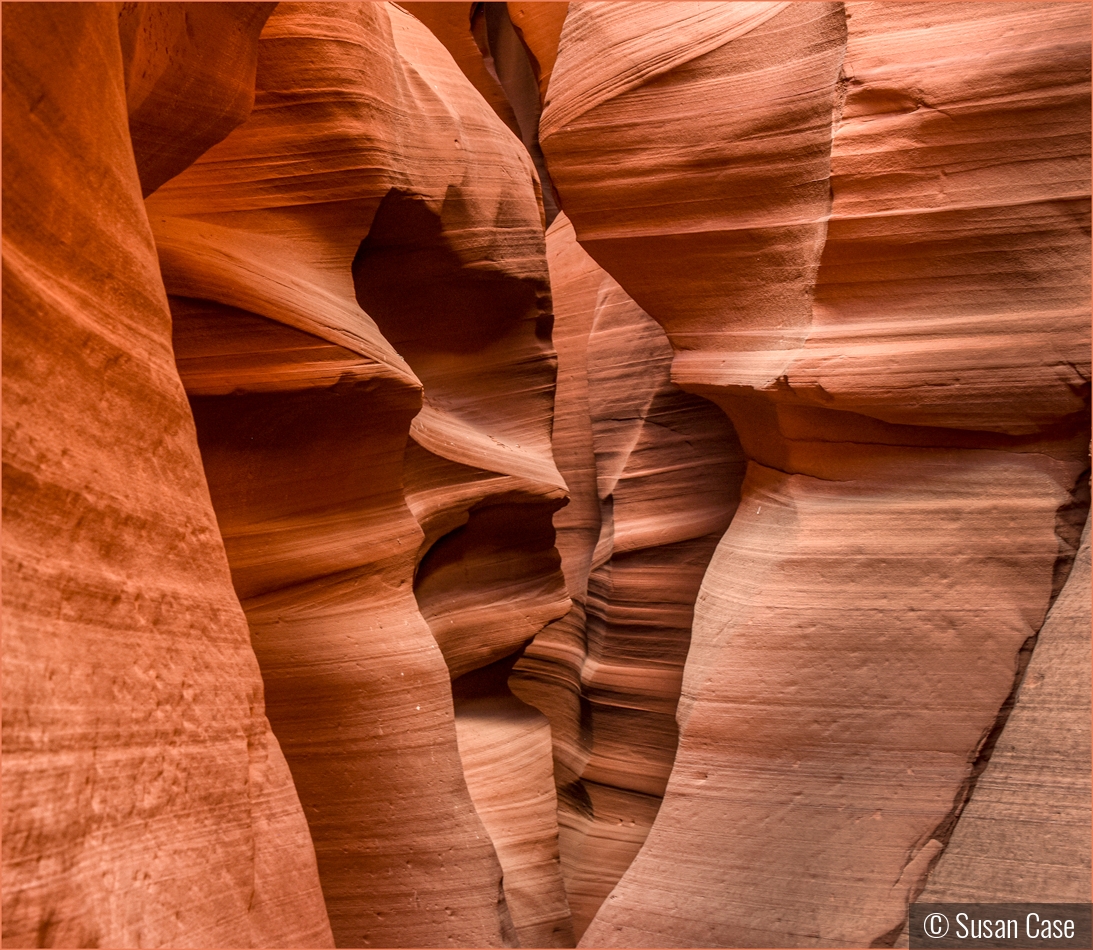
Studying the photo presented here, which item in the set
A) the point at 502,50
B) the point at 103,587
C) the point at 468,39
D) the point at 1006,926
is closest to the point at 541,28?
the point at 468,39

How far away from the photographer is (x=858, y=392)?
137 inches

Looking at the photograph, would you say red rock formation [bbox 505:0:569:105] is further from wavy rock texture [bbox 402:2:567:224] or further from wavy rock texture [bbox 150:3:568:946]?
wavy rock texture [bbox 150:3:568:946]

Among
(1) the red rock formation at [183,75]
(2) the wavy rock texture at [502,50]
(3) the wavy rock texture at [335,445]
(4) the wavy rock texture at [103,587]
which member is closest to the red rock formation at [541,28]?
(2) the wavy rock texture at [502,50]

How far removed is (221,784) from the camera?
1.76 m

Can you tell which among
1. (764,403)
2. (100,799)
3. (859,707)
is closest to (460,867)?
(859,707)

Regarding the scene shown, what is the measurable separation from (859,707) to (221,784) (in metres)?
2.31

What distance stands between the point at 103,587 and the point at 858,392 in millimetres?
2629

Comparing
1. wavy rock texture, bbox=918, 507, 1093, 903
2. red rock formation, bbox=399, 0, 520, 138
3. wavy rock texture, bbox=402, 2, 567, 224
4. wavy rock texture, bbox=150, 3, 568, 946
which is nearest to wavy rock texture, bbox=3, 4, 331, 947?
wavy rock texture, bbox=150, 3, 568, 946

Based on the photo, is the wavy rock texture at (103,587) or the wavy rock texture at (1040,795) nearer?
the wavy rock texture at (103,587)

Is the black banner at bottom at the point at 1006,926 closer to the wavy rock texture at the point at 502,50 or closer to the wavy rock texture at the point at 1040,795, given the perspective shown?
the wavy rock texture at the point at 1040,795

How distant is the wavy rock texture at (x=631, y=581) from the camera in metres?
5.09

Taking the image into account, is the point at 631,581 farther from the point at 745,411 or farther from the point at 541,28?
the point at 541,28

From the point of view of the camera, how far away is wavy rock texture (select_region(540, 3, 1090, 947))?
3.30 meters

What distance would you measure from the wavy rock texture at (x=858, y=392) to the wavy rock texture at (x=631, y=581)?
124 cm
